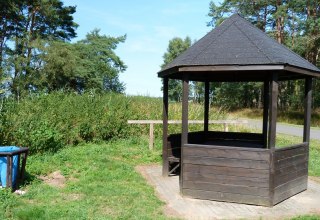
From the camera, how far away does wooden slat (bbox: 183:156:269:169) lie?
544 cm

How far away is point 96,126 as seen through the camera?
11375mm

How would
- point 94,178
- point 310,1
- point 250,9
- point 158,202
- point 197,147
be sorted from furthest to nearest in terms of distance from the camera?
point 250,9, point 310,1, point 94,178, point 197,147, point 158,202

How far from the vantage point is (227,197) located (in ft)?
18.4

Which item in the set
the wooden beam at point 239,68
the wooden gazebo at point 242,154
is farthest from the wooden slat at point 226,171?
the wooden beam at point 239,68

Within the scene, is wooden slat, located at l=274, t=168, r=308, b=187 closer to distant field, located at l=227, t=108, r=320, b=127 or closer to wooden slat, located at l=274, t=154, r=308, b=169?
wooden slat, located at l=274, t=154, r=308, b=169

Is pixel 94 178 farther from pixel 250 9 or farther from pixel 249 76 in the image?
pixel 250 9

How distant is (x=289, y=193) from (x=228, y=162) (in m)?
1.35

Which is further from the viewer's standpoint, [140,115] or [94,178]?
[140,115]

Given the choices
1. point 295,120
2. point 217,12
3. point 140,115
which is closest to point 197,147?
point 140,115

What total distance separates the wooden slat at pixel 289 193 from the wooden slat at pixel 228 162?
0.58m

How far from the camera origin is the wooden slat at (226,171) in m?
5.45

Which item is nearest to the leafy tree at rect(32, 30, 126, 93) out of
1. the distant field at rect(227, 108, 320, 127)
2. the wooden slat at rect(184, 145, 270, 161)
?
the distant field at rect(227, 108, 320, 127)

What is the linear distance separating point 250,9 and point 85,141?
28.9 m

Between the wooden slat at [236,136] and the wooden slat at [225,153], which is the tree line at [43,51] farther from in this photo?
the wooden slat at [225,153]
